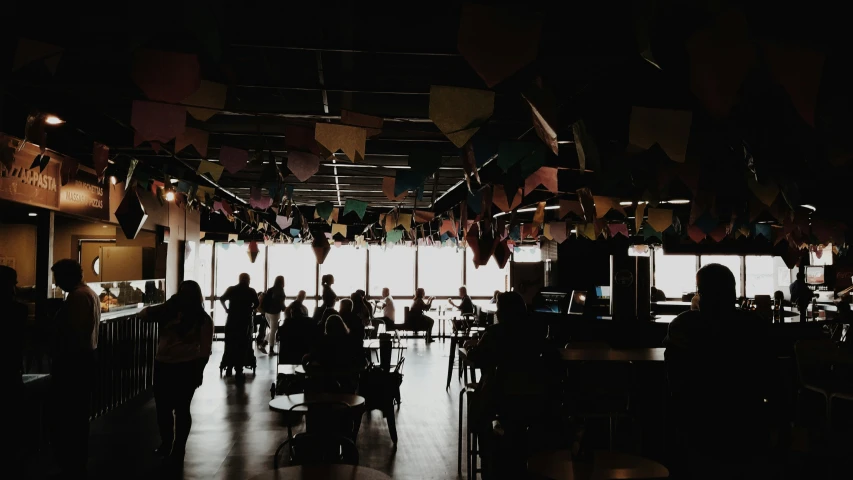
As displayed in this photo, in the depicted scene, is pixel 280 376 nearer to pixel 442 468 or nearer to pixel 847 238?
pixel 442 468

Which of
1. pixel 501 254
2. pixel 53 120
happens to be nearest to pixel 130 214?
pixel 53 120

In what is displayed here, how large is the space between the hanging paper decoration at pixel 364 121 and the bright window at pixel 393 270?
1442 centimetres

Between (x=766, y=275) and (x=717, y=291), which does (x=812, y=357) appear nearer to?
(x=717, y=291)

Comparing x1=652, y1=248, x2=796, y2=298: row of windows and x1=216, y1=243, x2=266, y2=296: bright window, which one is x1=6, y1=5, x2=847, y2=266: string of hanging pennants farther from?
x1=652, y1=248, x2=796, y2=298: row of windows

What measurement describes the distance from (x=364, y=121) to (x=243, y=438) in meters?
3.42

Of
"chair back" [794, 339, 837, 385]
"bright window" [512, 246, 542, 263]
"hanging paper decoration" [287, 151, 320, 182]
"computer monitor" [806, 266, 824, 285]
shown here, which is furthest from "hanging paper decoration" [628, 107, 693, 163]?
"computer monitor" [806, 266, 824, 285]

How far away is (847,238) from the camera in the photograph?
38.5 ft

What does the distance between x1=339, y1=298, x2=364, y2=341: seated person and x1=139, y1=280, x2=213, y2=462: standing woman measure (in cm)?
149

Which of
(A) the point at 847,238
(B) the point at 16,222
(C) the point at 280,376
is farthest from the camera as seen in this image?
(A) the point at 847,238

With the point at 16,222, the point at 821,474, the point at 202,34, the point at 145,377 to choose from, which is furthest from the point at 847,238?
the point at 16,222

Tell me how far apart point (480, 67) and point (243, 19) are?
6.16ft

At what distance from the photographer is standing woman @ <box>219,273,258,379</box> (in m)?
9.36

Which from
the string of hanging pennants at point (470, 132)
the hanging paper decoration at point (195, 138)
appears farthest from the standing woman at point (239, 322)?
the hanging paper decoration at point (195, 138)

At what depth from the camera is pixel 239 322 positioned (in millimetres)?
9414
